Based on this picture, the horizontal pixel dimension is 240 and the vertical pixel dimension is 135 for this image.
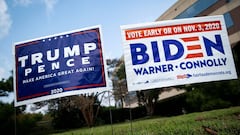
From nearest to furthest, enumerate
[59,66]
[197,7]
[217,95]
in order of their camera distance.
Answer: [59,66]
[217,95]
[197,7]

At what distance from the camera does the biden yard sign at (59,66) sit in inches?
185

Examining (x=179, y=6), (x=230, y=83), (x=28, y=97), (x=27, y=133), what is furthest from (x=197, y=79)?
(x=179, y=6)

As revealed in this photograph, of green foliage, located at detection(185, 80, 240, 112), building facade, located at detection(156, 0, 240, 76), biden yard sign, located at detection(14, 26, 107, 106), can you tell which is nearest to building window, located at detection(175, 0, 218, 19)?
building facade, located at detection(156, 0, 240, 76)

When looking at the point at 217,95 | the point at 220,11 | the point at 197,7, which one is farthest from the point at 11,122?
the point at 197,7

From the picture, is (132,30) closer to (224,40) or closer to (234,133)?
(224,40)

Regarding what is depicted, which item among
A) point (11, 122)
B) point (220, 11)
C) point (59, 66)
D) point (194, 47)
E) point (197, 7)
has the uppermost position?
point (197, 7)

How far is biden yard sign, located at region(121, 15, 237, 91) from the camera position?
16.2ft

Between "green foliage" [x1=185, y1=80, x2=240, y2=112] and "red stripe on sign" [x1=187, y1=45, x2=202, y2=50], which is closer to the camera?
"red stripe on sign" [x1=187, y1=45, x2=202, y2=50]

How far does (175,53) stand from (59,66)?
101 inches

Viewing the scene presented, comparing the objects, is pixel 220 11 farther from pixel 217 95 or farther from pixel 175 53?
pixel 175 53

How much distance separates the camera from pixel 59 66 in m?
4.88

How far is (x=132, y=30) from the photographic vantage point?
514 centimetres

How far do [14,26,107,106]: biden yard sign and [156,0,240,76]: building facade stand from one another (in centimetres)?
1601

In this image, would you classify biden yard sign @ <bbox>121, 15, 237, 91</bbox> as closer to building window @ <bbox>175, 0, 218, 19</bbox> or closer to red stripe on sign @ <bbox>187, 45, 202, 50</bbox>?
red stripe on sign @ <bbox>187, 45, 202, 50</bbox>
